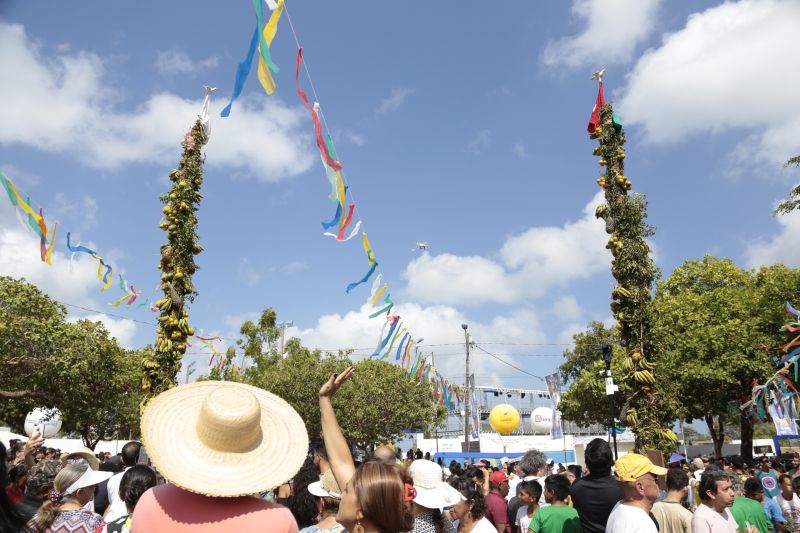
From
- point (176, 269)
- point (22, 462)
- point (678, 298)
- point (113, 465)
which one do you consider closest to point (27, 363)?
point (176, 269)

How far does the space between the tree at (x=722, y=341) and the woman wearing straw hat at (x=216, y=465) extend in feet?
73.0

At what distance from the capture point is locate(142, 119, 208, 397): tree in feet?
34.0

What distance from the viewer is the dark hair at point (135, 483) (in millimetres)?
3820

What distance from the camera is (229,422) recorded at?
208cm

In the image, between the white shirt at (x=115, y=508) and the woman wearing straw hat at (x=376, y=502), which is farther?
the white shirt at (x=115, y=508)

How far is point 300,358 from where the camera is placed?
3225cm

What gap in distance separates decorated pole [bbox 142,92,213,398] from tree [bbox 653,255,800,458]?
18240 mm

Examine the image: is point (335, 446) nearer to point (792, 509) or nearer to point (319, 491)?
point (319, 491)

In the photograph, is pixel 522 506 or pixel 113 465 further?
pixel 113 465

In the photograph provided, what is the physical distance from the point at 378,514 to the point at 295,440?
1.57 ft

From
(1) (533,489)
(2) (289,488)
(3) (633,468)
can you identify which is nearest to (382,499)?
(3) (633,468)

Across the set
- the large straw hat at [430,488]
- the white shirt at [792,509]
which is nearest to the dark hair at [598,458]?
the large straw hat at [430,488]

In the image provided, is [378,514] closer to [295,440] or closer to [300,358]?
[295,440]

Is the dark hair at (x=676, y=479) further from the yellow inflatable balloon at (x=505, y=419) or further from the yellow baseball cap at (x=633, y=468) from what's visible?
the yellow inflatable balloon at (x=505, y=419)
